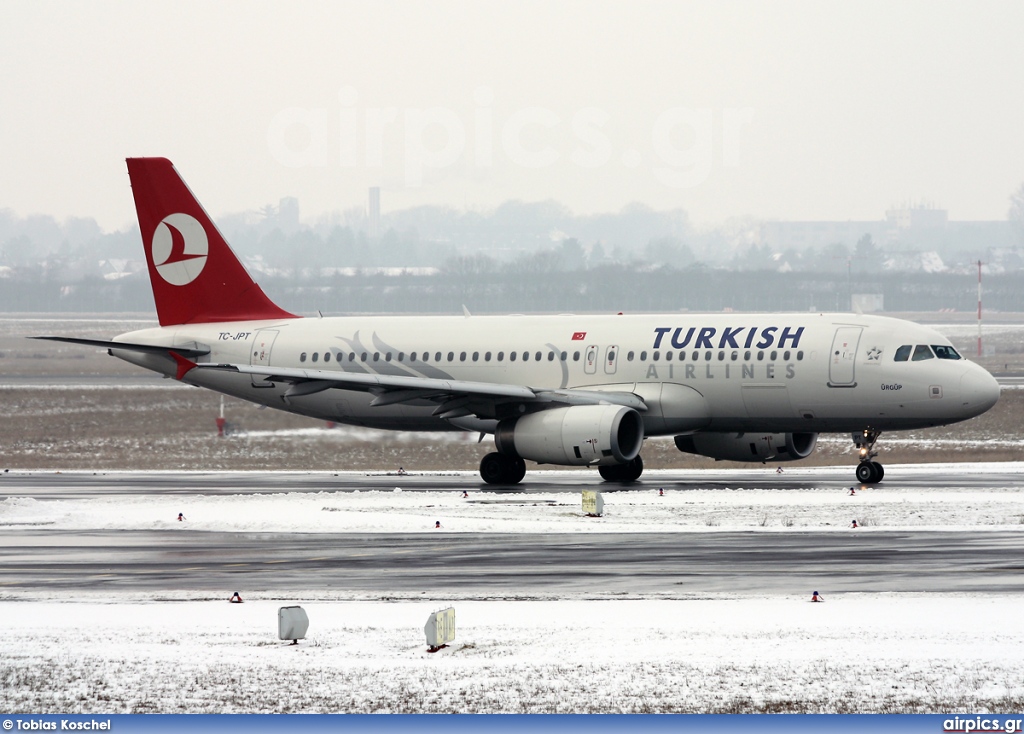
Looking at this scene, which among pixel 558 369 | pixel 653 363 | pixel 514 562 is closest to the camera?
pixel 514 562

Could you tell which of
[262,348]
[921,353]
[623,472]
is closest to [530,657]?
[921,353]

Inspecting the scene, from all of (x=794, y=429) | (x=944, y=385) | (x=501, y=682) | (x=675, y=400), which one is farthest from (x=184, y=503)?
(x=501, y=682)

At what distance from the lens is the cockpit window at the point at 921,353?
125ft

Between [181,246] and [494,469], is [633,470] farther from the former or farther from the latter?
[181,246]

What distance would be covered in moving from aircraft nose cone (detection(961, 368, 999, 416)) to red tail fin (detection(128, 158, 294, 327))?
21.5 m

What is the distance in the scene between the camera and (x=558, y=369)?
42094mm

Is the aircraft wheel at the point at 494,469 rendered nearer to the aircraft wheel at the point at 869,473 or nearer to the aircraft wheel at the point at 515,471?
the aircraft wheel at the point at 515,471

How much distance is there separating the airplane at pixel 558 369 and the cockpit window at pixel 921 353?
4 centimetres

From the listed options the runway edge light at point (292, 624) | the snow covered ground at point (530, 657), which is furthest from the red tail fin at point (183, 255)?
the runway edge light at point (292, 624)

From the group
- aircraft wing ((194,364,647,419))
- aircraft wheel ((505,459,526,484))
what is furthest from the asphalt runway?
aircraft wheel ((505,459,526,484))

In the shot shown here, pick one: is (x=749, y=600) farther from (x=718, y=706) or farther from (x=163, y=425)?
(x=163, y=425)

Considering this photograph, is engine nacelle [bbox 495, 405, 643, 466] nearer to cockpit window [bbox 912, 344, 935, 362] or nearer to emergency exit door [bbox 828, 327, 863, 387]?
emergency exit door [bbox 828, 327, 863, 387]

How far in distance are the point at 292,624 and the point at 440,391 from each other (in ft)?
75.9

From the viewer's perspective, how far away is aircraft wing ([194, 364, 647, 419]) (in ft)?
130
